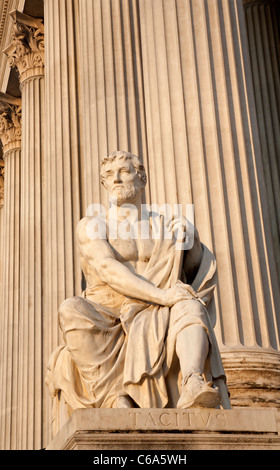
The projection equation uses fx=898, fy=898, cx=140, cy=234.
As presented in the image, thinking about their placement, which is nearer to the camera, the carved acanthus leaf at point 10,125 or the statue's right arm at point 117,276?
the statue's right arm at point 117,276

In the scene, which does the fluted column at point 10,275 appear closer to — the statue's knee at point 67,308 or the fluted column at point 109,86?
the fluted column at point 109,86

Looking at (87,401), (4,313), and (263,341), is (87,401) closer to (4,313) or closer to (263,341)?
(263,341)

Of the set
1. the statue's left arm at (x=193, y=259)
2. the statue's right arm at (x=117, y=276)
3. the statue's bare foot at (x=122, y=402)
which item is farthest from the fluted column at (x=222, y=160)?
the statue's bare foot at (x=122, y=402)

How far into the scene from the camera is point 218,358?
816cm

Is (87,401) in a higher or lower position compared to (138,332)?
lower

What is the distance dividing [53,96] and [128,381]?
42.2 feet

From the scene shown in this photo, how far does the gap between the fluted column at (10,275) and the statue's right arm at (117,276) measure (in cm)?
1559

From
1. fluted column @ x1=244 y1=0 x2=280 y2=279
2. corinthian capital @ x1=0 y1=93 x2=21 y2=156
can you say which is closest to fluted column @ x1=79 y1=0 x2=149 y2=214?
fluted column @ x1=244 y1=0 x2=280 y2=279

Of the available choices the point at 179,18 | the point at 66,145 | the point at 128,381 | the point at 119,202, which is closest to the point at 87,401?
the point at 128,381

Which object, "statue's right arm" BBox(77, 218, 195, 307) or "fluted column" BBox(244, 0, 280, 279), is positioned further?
"fluted column" BBox(244, 0, 280, 279)

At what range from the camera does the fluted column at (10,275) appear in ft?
81.8

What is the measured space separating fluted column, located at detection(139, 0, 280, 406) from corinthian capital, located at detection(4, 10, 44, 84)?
11210 mm

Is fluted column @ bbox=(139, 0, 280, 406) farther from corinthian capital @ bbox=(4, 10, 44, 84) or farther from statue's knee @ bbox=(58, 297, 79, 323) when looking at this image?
corinthian capital @ bbox=(4, 10, 44, 84)

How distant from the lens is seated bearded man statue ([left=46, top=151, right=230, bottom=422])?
7973mm
